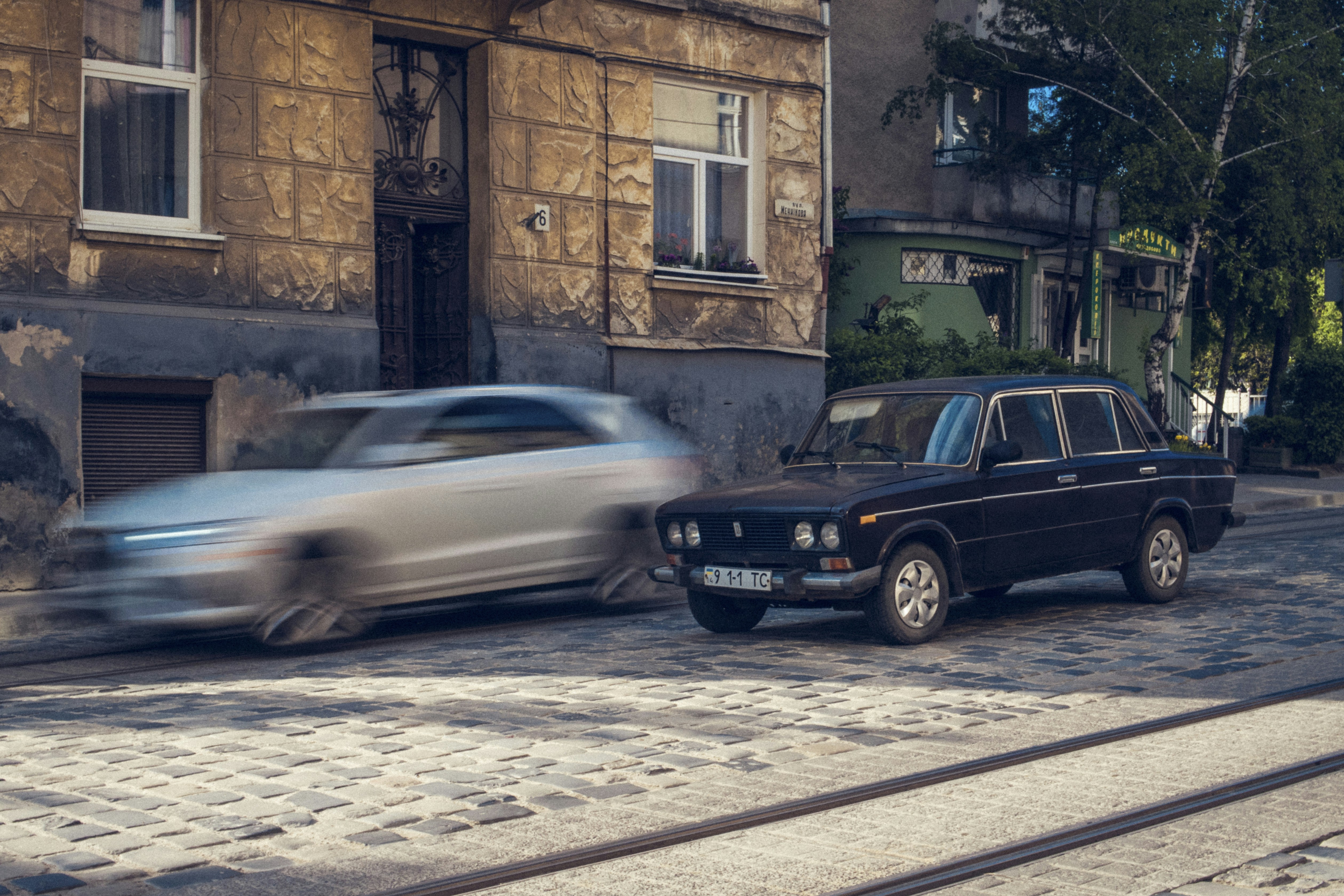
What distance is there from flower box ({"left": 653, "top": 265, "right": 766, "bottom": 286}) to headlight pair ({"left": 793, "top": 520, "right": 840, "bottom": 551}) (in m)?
8.82

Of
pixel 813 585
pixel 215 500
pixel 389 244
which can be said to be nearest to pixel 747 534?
pixel 813 585

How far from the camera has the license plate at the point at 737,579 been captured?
8.88m

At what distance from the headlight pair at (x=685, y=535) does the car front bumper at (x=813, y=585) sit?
0.46 m

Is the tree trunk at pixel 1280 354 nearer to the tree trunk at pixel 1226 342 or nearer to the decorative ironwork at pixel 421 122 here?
the tree trunk at pixel 1226 342

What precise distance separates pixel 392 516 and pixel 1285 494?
16.3 meters

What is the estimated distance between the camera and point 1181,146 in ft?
72.5

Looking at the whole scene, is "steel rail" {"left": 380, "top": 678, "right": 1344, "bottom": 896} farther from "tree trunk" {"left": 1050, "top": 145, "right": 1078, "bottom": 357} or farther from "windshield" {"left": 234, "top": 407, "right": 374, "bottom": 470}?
"tree trunk" {"left": 1050, "top": 145, "right": 1078, "bottom": 357}

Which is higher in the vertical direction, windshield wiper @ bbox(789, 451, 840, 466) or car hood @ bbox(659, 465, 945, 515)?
windshield wiper @ bbox(789, 451, 840, 466)

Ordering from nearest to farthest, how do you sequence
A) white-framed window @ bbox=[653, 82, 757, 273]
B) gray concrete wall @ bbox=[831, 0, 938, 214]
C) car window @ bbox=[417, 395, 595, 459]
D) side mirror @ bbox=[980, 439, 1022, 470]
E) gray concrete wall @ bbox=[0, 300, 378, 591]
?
side mirror @ bbox=[980, 439, 1022, 470] < car window @ bbox=[417, 395, 595, 459] < gray concrete wall @ bbox=[0, 300, 378, 591] < white-framed window @ bbox=[653, 82, 757, 273] < gray concrete wall @ bbox=[831, 0, 938, 214]

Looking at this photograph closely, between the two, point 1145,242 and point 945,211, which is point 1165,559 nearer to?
point 945,211

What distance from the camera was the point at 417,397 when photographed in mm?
10117

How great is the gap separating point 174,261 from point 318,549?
5.60m

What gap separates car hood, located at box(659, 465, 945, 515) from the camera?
8.82 metres

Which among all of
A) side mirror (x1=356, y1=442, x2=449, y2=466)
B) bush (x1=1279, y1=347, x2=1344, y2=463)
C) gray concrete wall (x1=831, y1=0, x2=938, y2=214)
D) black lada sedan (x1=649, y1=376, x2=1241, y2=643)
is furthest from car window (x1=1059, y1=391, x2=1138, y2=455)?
bush (x1=1279, y1=347, x2=1344, y2=463)
